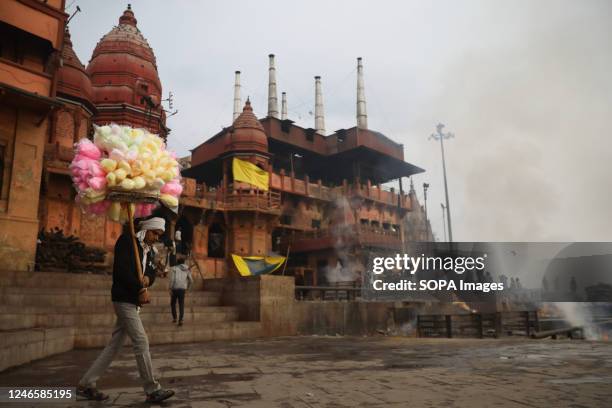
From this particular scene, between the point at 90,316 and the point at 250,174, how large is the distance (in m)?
20.7

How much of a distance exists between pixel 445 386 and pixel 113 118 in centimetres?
2755

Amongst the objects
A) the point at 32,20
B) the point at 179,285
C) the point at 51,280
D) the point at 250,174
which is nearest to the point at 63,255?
the point at 51,280

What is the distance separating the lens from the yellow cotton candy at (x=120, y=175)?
13.8 feet

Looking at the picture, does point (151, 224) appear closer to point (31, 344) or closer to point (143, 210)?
point (143, 210)

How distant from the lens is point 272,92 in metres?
47.6

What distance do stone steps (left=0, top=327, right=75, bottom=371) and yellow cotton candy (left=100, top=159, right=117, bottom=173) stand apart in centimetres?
295

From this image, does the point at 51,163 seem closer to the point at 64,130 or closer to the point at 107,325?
the point at 64,130

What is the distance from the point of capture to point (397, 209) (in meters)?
40.8

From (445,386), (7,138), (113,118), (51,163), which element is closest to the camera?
(445,386)

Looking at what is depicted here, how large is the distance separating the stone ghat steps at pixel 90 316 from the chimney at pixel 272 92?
36.2 metres

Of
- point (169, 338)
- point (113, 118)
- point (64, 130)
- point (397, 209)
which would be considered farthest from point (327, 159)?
point (169, 338)

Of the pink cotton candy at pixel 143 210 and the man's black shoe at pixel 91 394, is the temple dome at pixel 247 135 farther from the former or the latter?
the man's black shoe at pixel 91 394

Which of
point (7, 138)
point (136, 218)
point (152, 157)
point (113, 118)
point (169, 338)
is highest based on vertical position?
point (113, 118)

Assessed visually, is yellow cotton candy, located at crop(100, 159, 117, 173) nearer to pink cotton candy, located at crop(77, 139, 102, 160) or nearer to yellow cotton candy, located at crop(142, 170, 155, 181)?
pink cotton candy, located at crop(77, 139, 102, 160)
